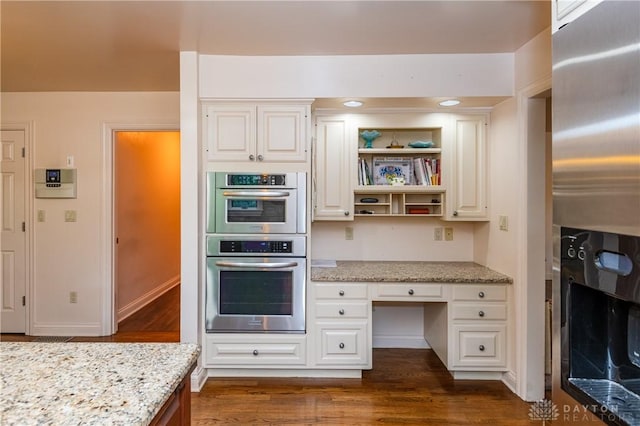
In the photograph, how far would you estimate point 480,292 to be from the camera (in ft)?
8.79

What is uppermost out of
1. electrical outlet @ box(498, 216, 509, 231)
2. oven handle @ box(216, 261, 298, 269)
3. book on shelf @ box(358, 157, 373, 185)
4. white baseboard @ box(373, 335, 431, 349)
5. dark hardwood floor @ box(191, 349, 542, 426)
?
book on shelf @ box(358, 157, 373, 185)

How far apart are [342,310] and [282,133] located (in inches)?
55.1

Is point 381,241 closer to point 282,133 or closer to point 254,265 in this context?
point 254,265

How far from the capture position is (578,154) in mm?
1004

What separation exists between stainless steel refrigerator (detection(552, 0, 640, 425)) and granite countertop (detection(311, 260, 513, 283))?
61.5 inches

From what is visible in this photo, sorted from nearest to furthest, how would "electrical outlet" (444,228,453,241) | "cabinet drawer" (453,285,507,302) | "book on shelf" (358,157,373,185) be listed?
"cabinet drawer" (453,285,507,302) < "book on shelf" (358,157,373,185) < "electrical outlet" (444,228,453,241)

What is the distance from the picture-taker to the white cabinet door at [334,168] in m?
3.01

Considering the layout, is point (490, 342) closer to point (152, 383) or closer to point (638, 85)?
point (638, 85)

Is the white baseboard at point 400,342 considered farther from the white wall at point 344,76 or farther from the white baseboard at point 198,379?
the white wall at point 344,76

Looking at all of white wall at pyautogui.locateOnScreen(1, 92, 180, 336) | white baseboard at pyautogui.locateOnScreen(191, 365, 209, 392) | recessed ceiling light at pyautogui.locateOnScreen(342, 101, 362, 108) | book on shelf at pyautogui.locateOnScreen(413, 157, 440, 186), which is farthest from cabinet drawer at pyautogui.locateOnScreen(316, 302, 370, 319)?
white wall at pyautogui.locateOnScreen(1, 92, 180, 336)

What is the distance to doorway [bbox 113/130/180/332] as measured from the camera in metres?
3.89

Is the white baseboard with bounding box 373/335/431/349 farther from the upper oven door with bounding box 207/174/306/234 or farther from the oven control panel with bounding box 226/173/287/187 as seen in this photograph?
the oven control panel with bounding box 226/173/287/187

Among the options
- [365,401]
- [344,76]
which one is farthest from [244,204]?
[365,401]

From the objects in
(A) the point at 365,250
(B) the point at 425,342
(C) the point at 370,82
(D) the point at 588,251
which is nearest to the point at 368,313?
(A) the point at 365,250
